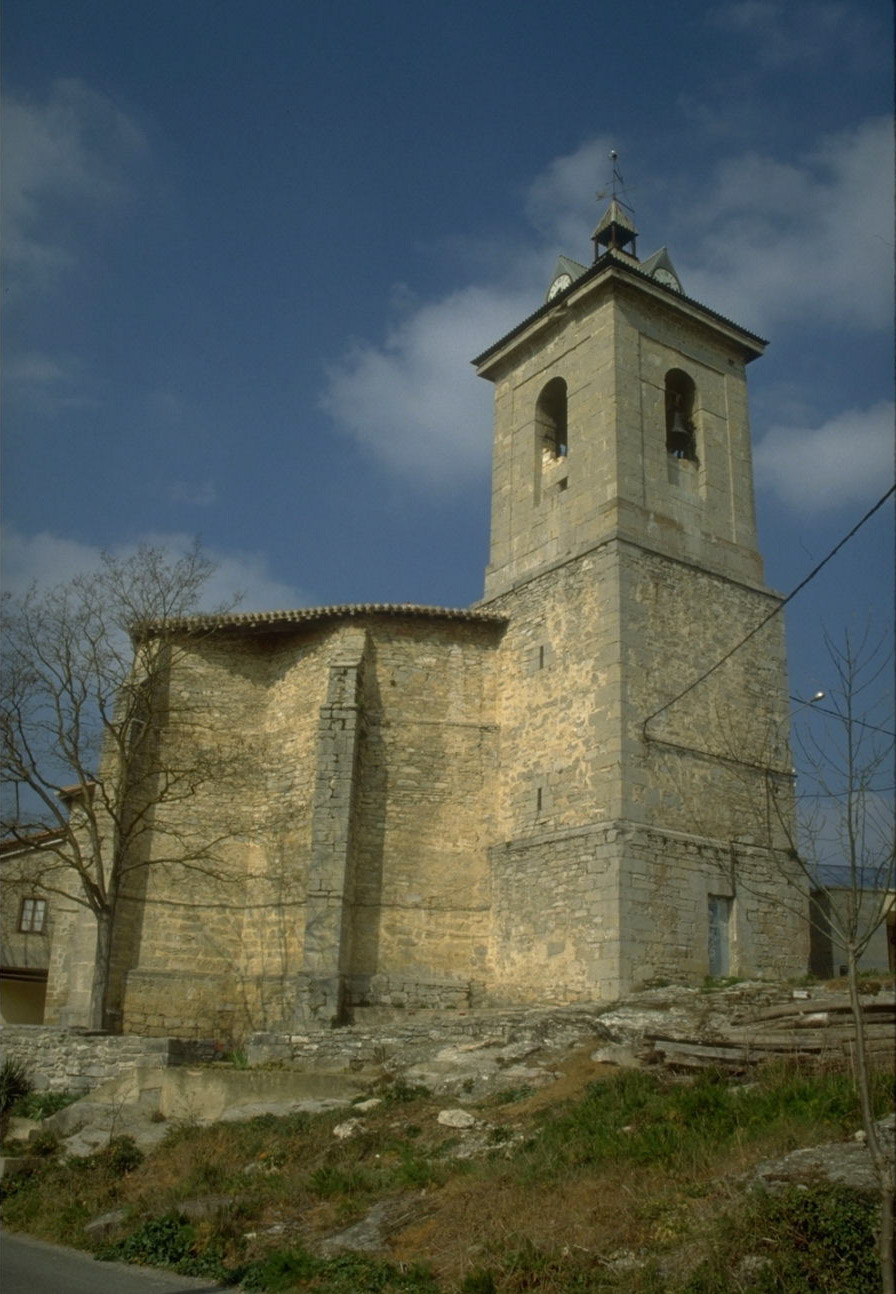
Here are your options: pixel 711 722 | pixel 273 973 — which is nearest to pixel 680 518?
pixel 711 722

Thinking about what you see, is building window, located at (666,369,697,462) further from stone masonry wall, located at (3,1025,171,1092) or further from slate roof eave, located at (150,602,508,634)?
stone masonry wall, located at (3,1025,171,1092)

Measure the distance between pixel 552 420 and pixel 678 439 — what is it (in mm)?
2602

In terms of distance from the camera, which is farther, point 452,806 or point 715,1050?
point 452,806

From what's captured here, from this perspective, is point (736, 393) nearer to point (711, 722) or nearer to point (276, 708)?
point (711, 722)

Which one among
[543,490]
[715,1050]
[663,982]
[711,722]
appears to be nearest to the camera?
[715,1050]

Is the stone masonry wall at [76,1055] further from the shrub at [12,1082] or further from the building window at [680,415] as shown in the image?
the building window at [680,415]

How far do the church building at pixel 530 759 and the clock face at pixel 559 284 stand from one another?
1476 millimetres

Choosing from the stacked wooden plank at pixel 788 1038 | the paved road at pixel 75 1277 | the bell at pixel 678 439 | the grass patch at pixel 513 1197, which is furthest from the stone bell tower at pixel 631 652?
the paved road at pixel 75 1277

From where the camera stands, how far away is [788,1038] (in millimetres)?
11539

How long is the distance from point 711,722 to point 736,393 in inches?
300

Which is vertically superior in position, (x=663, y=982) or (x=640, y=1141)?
(x=663, y=982)

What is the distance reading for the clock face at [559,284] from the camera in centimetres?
2362

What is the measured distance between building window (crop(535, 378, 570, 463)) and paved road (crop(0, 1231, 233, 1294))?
53.2 ft

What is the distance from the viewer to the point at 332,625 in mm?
20750
